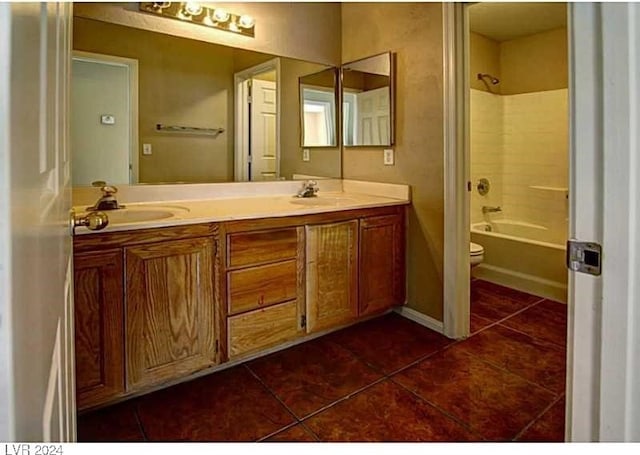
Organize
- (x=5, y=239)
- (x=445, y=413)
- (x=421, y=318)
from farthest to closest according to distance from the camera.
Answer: (x=421, y=318)
(x=445, y=413)
(x=5, y=239)

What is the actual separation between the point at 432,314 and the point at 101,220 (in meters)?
2.02

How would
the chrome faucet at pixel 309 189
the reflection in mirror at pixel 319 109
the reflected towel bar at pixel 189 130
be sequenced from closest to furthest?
the reflected towel bar at pixel 189 130
the chrome faucet at pixel 309 189
the reflection in mirror at pixel 319 109

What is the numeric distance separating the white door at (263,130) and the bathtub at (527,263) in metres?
2.07

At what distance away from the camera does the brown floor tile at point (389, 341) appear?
2158mm

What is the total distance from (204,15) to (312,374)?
213 centimetres

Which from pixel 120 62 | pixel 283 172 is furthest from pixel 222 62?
pixel 283 172

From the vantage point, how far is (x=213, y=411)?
5.63ft

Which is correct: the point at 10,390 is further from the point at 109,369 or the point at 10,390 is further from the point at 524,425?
the point at 524,425

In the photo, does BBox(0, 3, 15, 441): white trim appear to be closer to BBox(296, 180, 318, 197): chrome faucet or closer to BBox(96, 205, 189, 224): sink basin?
BBox(96, 205, 189, 224): sink basin

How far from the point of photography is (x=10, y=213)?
291 mm

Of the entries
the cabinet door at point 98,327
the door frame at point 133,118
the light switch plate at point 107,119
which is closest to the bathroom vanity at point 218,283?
the cabinet door at point 98,327

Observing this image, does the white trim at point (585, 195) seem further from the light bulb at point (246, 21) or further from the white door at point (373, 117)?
the light bulb at point (246, 21)

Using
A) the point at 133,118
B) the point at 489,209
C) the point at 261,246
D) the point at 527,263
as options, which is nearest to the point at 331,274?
the point at 261,246

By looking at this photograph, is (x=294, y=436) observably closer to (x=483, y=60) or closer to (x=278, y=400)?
(x=278, y=400)
